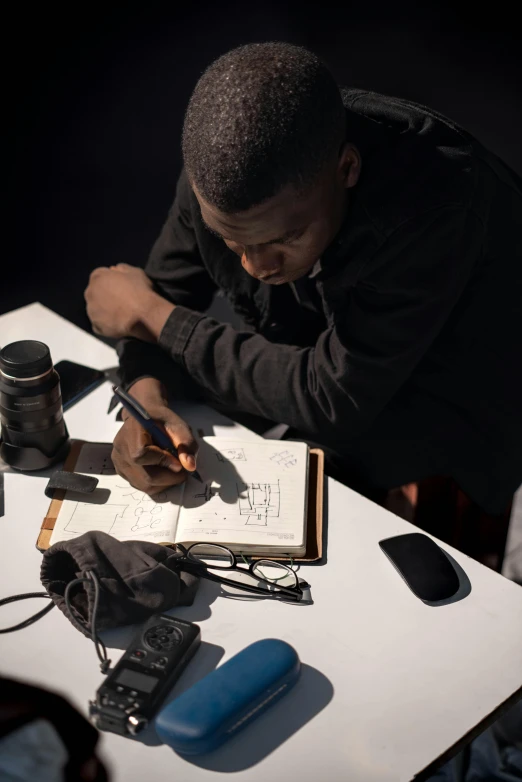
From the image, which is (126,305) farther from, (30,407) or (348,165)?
(348,165)

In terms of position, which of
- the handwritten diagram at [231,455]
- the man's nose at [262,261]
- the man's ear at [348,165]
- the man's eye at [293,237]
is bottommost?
the handwritten diagram at [231,455]

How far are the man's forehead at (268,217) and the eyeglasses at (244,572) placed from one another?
1.45 feet

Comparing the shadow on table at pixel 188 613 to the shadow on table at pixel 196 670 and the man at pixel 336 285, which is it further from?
the man at pixel 336 285

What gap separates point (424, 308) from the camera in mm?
1262

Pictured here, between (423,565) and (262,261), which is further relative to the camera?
(262,261)

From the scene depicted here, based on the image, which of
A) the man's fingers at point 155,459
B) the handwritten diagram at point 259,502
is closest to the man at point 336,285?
the man's fingers at point 155,459

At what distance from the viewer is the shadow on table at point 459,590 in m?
1.03

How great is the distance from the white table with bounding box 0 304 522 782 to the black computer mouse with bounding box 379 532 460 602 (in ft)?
0.05

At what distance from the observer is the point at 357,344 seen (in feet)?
4.28

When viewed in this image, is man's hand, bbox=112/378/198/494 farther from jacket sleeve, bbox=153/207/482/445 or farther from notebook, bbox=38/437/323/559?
jacket sleeve, bbox=153/207/482/445

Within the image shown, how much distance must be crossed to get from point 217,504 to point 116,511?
15 centimetres

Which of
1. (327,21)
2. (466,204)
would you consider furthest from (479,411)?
(327,21)

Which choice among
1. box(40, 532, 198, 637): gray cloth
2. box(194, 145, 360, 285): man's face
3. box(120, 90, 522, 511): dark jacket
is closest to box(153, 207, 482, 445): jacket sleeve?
box(120, 90, 522, 511): dark jacket

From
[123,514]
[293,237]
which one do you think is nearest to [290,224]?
[293,237]
